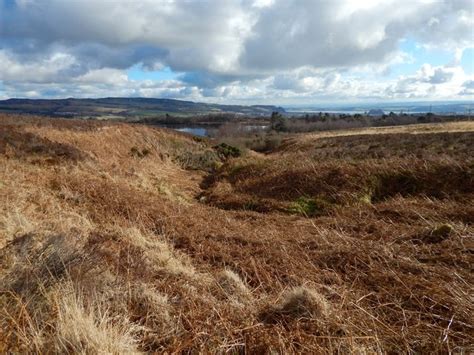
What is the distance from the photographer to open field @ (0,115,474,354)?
102 inches

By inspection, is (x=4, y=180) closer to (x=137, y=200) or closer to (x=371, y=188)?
(x=137, y=200)

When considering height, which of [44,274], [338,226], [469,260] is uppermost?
[44,274]

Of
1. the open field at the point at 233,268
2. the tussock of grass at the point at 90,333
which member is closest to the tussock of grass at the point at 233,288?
the open field at the point at 233,268

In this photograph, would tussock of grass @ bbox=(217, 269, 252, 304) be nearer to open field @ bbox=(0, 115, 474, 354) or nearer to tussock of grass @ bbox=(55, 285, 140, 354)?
open field @ bbox=(0, 115, 474, 354)

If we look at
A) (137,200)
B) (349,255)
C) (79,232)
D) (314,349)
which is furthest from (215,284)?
(137,200)

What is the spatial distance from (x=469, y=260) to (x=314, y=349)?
2.89 meters

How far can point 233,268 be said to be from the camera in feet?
15.1

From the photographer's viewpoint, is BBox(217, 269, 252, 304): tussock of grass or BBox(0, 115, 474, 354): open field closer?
BBox(0, 115, 474, 354): open field

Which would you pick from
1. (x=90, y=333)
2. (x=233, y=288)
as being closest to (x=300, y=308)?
(x=233, y=288)

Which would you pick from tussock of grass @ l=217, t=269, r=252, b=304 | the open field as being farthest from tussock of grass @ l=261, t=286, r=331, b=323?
tussock of grass @ l=217, t=269, r=252, b=304

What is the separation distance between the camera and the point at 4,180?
712 centimetres

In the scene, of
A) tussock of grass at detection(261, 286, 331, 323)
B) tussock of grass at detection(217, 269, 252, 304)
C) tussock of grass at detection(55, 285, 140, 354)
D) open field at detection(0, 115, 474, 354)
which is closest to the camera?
tussock of grass at detection(55, 285, 140, 354)

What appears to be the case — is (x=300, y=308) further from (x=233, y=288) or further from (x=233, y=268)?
(x=233, y=268)

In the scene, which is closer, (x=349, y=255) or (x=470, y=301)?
(x=470, y=301)
